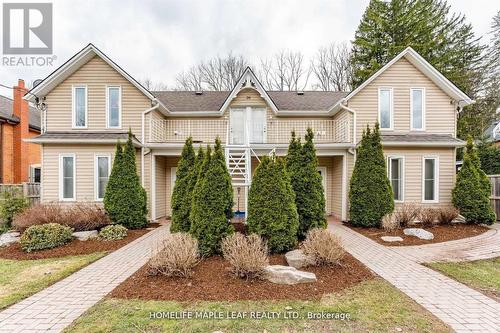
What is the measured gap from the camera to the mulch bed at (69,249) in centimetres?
664

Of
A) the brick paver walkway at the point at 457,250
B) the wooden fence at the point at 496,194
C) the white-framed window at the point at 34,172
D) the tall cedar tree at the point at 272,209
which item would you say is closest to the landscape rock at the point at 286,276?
the tall cedar tree at the point at 272,209

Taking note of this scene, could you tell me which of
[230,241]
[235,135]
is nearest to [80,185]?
[235,135]

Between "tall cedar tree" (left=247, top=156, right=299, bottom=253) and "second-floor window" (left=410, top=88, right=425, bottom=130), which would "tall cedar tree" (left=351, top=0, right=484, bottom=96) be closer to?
"second-floor window" (left=410, top=88, right=425, bottom=130)

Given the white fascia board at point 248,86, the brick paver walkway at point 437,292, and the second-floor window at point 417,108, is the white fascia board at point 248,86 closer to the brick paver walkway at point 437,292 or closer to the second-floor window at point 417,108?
the second-floor window at point 417,108

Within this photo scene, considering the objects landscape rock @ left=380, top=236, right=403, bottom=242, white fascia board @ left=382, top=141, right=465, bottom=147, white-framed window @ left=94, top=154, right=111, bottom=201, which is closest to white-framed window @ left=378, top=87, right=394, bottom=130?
white fascia board @ left=382, top=141, right=465, bottom=147

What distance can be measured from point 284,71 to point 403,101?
18.2m

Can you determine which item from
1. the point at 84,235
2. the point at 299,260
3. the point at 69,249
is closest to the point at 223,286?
the point at 299,260

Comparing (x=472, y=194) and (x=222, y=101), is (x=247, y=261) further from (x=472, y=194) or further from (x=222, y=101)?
(x=222, y=101)

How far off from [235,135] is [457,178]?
9.75 metres

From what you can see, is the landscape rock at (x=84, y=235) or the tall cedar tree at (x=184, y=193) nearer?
the tall cedar tree at (x=184, y=193)

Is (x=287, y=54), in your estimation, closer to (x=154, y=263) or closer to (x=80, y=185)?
(x=80, y=185)

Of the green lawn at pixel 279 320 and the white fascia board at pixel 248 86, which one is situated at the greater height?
the white fascia board at pixel 248 86

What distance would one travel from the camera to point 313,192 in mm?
6891

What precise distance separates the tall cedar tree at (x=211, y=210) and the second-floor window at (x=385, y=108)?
8.88 m
